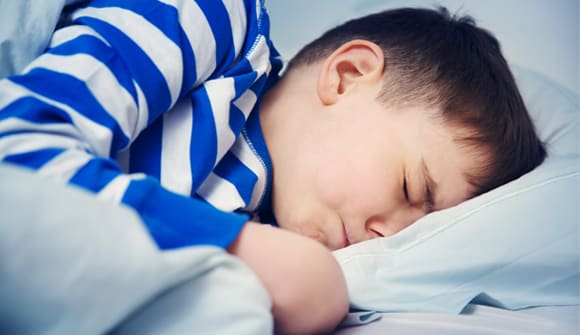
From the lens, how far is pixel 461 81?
2.64 ft

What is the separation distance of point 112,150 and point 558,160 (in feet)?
2.09

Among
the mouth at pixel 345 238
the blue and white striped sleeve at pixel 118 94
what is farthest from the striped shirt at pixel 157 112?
the mouth at pixel 345 238

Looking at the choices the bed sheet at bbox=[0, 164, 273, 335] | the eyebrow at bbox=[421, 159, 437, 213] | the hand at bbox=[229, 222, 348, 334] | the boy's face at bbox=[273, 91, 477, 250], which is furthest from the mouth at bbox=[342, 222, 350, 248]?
the bed sheet at bbox=[0, 164, 273, 335]

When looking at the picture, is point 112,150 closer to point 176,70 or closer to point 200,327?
point 176,70

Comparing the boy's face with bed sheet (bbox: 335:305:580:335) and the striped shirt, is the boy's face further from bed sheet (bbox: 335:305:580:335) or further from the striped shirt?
bed sheet (bbox: 335:305:580:335)

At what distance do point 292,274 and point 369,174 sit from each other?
0.31 metres

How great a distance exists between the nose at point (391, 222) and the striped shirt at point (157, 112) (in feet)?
0.53

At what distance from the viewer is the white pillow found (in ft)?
2.09

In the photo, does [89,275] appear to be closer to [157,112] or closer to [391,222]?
[157,112]

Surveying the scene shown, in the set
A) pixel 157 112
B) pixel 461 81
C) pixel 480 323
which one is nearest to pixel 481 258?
pixel 480 323

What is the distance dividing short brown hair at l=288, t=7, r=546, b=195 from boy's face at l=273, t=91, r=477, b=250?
0.03 m

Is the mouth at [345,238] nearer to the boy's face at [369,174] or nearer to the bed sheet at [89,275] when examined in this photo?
the boy's face at [369,174]

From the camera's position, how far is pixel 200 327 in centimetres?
36

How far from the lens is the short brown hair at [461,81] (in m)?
0.78
